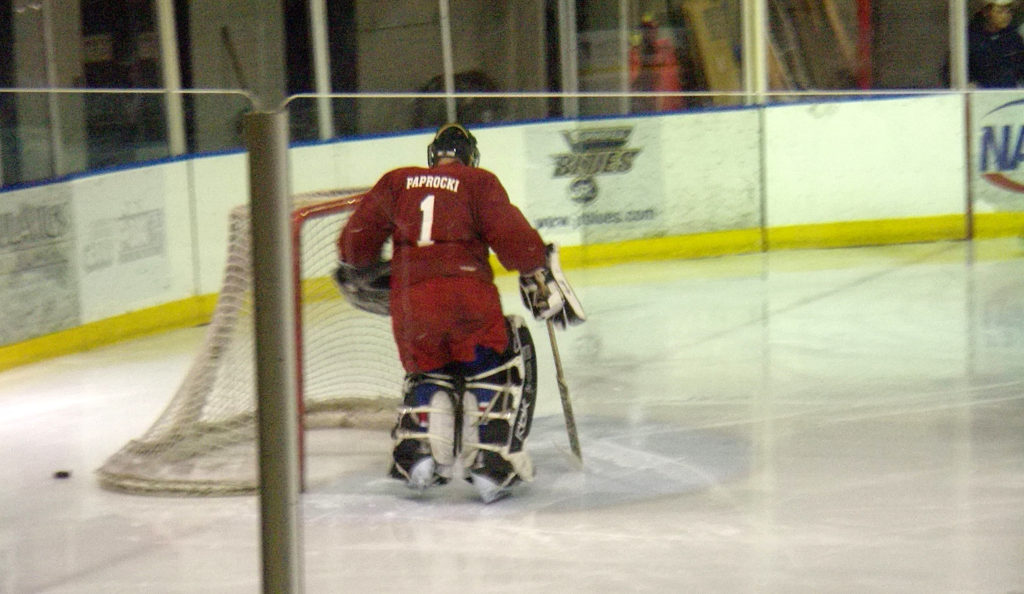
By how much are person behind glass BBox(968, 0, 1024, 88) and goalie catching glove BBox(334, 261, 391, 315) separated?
20.5ft

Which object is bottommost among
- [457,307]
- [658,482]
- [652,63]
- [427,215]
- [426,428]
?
[658,482]

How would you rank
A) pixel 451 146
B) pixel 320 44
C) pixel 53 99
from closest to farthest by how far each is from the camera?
pixel 451 146 < pixel 53 99 < pixel 320 44

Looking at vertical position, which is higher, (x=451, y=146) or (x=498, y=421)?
(x=451, y=146)

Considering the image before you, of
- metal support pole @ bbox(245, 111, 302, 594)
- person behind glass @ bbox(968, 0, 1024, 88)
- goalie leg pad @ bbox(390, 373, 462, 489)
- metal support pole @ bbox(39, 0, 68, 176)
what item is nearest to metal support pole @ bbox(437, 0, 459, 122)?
metal support pole @ bbox(39, 0, 68, 176)

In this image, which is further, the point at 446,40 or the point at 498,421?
the point at 446,40

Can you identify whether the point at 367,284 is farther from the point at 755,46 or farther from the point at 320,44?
the point at 755,46

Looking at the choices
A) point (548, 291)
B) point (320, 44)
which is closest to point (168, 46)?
point (320, 44)

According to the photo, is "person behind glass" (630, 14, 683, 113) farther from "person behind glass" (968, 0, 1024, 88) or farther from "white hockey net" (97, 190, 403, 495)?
"white hockey net" (97, 190, 403, 495)

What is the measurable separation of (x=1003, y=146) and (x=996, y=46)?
1017mm

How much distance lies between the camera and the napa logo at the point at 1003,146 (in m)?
8.30

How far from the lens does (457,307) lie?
373 centimetres

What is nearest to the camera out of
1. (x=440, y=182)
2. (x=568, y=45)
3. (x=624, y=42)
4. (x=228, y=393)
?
(x=440, y=182)

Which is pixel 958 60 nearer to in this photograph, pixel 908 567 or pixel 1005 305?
pixel 1005 305

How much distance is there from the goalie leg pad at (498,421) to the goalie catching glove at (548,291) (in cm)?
15
